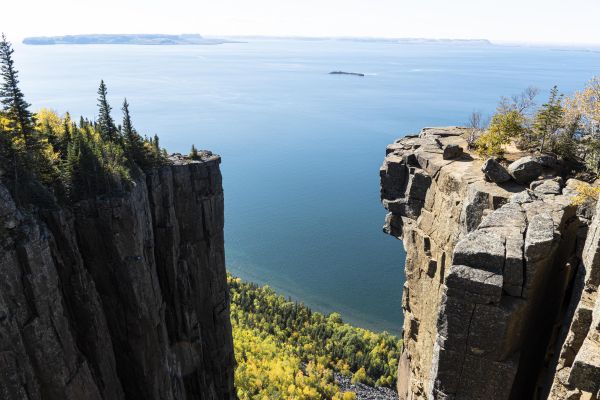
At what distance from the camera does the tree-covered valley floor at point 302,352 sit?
239 feet

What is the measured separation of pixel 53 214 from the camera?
24203 millimetres

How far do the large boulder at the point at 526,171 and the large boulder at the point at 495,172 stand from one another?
39cm

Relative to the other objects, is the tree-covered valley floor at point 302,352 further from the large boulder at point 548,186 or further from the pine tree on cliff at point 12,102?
the large boulder at point 548,186

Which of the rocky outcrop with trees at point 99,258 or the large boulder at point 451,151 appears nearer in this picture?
the rocky outcrop with trees at point 99,258

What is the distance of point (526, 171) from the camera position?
24109 mm

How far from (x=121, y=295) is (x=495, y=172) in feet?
75.8


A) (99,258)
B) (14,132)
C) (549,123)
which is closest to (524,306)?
(549,123)

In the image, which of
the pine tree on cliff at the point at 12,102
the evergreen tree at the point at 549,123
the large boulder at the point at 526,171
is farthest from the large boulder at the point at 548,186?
the pine tree on cliff at the point at 12,102

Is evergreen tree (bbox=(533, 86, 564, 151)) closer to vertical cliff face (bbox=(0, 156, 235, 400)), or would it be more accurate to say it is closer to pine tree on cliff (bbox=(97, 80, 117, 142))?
vertical cliff face (bbox=(0, 156, 235, 400))

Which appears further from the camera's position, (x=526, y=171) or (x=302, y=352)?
(x=302, y=352)

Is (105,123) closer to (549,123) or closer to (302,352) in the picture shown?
(549,123)

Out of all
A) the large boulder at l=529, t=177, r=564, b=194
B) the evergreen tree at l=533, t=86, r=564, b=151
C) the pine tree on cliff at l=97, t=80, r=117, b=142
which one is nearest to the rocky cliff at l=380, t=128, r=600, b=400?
the large boulder at l=529, t=177, r=564, b=194

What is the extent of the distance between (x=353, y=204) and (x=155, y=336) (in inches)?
3976

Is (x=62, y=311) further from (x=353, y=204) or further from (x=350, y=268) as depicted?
(x=353, y=204)
